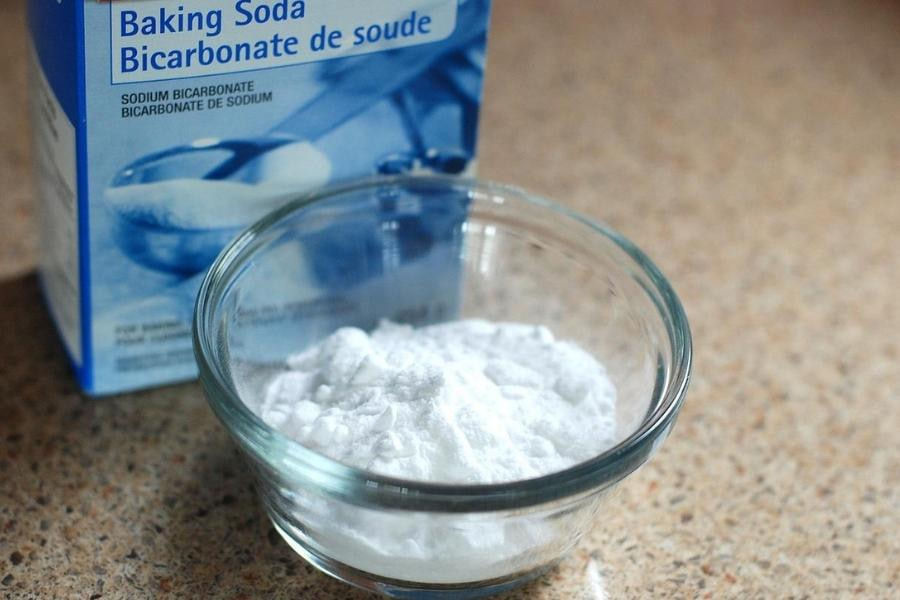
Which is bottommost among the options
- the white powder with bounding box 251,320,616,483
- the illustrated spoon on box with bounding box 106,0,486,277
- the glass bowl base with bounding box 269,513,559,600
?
the glass bowl base with bounding box 269,513,559,600

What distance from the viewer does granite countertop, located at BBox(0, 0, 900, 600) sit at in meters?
0.65

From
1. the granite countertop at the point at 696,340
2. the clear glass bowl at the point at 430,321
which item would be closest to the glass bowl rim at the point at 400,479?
the clear glass bowl at the point at 430,321

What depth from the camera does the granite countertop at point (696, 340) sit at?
25.7 inches

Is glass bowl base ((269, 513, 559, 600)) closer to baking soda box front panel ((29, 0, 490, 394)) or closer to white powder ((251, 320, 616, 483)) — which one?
white powder ((251, 320, 616, 483))

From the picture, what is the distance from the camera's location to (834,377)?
0.82m

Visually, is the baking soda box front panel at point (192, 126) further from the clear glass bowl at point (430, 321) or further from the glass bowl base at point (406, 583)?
the glass bowl base at point (406, 583)

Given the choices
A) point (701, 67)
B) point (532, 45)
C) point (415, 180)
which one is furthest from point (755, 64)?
point (415, 180)

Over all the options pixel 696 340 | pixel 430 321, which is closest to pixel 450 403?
pixel 430 321

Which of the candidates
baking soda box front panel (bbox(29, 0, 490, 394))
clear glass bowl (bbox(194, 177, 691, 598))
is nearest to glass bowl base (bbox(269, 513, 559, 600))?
clear glass bowl (bbox(194, 177, 691, 598))

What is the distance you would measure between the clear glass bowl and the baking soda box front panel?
0.08ft

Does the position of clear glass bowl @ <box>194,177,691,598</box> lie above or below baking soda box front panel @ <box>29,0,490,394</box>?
below

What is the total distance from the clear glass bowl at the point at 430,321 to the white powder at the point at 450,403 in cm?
2

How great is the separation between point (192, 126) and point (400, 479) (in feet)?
0.83

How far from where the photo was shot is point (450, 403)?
609mm
